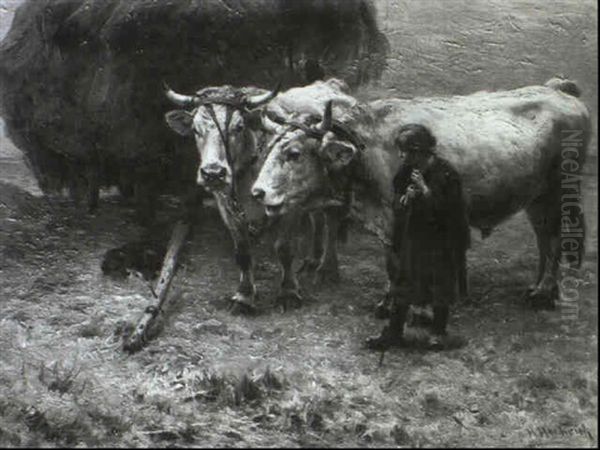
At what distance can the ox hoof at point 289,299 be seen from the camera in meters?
5.89

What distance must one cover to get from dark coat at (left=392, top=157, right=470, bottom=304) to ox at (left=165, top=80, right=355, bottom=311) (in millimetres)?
481

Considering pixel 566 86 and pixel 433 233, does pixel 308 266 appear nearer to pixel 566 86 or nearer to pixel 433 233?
pixel 433 233

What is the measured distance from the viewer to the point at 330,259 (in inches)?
231

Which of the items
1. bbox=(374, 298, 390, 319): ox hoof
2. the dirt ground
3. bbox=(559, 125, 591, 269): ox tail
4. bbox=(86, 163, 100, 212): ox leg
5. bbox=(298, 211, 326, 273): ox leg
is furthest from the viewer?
bbox=(86, 163, 100, 212): ox leg

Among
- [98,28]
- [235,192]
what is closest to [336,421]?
[235,192]

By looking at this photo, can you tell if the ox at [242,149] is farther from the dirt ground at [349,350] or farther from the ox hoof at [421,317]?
the ox hoof at [421,317]

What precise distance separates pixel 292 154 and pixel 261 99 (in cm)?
44

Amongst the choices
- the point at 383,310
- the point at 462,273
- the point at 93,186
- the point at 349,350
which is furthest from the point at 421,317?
the point at 93,186

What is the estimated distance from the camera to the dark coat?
18.1ft

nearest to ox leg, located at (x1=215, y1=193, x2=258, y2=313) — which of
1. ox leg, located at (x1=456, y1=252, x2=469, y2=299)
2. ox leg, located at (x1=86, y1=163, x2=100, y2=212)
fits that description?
ox leg, located at (x1=86, y1=163, x2=100, y2=212)

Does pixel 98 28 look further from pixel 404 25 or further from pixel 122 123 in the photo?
pixel 404 25

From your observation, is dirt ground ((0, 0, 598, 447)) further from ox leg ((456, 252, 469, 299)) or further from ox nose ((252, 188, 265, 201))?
ox nose ((252, 188, 265, 201))

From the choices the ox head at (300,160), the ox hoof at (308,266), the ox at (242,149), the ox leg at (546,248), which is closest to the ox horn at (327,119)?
the ox head at (300,160)
